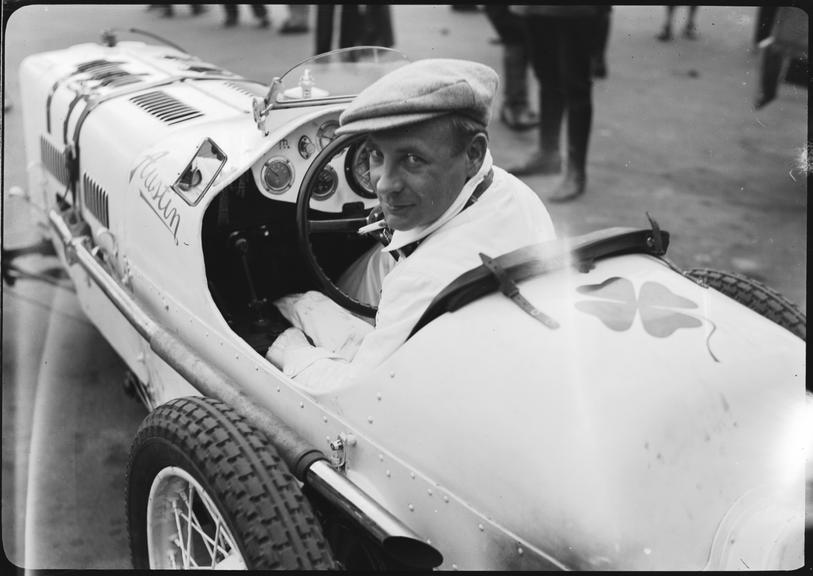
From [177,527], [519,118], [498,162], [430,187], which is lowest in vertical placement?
[498,162]

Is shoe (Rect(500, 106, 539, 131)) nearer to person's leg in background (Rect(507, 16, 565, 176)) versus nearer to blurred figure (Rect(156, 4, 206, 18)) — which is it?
person's leg in background (Rect(507, 16, 565, 176))

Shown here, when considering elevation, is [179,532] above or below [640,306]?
below

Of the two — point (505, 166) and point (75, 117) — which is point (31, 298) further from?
point (505, 166)

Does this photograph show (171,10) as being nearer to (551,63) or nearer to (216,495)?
(551,63)

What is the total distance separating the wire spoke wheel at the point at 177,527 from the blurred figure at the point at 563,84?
13.9 ft

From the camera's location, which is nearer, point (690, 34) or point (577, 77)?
point (577, 77)

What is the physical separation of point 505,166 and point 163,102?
3.44 meters

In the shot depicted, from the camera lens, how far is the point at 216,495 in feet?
6.77

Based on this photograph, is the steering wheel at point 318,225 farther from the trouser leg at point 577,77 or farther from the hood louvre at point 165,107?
the trouser leg at point 577,77

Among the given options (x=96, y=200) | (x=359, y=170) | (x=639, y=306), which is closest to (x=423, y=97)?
(x=639, y=306)

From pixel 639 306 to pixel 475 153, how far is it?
61 centimetres

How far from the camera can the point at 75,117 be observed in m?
3.96

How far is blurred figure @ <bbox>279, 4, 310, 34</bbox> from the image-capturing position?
Result: 8516 mm

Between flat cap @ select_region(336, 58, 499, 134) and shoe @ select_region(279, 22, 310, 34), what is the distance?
654 centimetres
